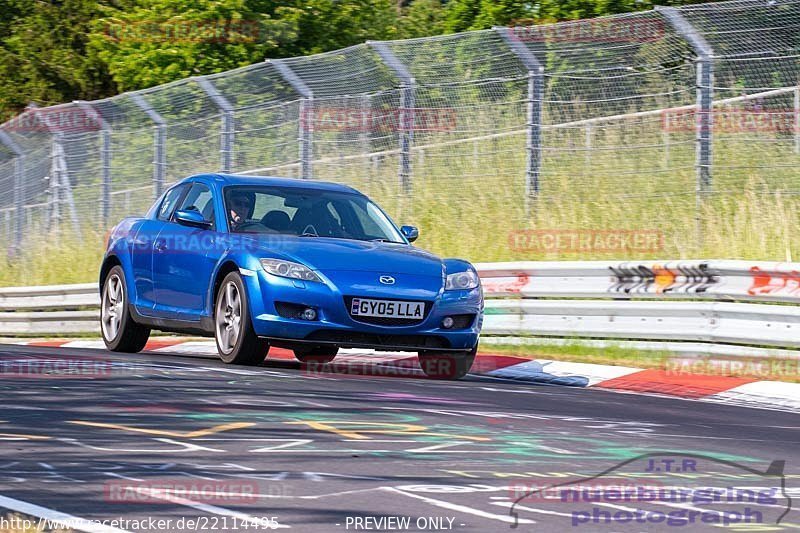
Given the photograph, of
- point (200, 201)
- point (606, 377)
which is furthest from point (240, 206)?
point (606, 377)

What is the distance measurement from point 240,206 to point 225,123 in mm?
7298

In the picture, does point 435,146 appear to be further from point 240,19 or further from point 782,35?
point 240,19

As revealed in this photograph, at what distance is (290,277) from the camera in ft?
33.8

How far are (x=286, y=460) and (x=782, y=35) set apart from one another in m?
9.15

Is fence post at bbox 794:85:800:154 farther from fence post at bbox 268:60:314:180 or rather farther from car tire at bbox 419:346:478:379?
fence post at bbox 268:60:314:180

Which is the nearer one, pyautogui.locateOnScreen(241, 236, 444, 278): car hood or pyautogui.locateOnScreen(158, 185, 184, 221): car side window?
pyautogui.locateOnScreen(241, 236, 444, 278): car hood

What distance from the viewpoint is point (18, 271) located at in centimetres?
2419

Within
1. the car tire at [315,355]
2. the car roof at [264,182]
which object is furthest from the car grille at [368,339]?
the car tire at [315,355]

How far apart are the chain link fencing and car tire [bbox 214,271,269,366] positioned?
4.66 m

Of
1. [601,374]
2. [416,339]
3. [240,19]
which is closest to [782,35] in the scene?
[601,374]

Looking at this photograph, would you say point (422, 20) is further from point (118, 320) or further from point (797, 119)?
point (118, 320)

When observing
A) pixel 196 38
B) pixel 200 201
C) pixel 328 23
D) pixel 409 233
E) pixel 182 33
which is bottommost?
pixel 409 233

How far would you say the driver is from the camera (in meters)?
11.3

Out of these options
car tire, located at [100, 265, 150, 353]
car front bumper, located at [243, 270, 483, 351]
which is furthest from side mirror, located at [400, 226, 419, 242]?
car tire, located at [100, 265, 150, 353]
